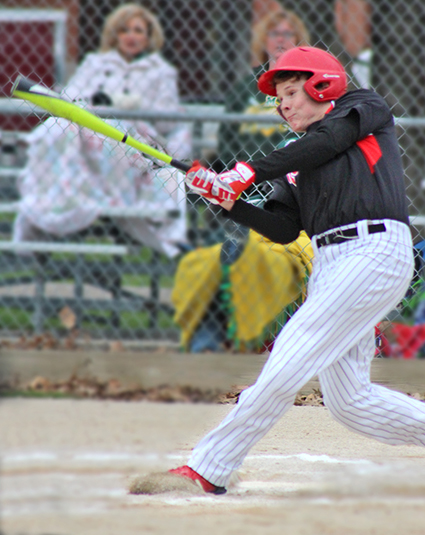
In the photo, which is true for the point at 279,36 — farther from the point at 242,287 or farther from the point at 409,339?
the point at 409,339

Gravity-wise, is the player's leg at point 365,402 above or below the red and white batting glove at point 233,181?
below

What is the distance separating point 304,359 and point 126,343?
3241mm

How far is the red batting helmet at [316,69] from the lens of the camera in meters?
2.85

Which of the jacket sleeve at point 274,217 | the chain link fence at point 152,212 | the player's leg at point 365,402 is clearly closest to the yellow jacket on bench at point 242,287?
the chain link fence at point 152,212

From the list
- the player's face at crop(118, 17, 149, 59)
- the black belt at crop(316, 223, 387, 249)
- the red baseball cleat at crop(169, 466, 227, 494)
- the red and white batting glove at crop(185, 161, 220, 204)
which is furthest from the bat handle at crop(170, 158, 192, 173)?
the player's face at crop(118, 17, 149, 59)

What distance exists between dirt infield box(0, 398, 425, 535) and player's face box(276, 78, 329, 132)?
4.58ft

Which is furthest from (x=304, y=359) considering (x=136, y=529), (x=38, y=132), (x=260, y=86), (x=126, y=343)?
(x=38, y=132)

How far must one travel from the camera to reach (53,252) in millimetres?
5934

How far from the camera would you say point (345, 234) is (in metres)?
2.82

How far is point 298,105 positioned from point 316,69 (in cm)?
14

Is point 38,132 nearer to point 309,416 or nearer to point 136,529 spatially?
point 309,416

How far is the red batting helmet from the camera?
2.85m

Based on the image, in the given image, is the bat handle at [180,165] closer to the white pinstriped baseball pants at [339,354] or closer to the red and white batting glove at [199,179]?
the red and white batting glove at [199,179]

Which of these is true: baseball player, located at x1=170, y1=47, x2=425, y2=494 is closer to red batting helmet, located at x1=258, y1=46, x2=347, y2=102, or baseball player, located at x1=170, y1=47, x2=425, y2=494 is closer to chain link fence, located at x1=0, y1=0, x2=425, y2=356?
red batting helmet, located at x1=258, y1=46, x2=347, y2=102
